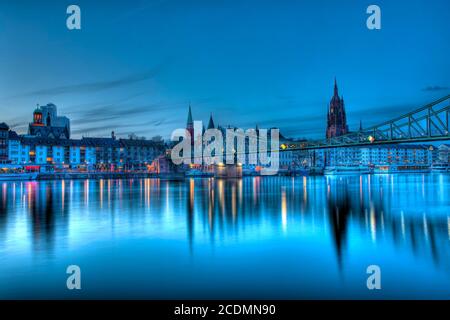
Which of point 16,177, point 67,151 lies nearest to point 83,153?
point 67,151

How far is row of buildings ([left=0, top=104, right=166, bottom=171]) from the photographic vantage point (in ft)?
356

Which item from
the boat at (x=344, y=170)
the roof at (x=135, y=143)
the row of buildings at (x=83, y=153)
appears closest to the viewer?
the row of buildings at (x=83, y=153)

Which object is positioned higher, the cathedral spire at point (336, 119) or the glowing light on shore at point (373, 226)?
the cathedral spire at point (336, 119)

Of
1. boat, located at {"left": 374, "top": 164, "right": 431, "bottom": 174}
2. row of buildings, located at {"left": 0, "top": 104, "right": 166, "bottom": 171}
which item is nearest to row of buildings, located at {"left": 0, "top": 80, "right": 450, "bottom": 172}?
row of buildings, located at {"left": 0, "top": 104, "right": 166, "bottom": 171}

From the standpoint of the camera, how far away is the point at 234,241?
15.1 m

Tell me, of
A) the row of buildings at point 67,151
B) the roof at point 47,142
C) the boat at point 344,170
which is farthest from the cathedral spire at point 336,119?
the roof at point 47,142

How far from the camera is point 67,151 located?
12294 cm

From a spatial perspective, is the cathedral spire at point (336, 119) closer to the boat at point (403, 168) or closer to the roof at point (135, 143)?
the boat at point (403, 168)

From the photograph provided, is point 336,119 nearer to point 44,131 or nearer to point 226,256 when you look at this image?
point 44,131

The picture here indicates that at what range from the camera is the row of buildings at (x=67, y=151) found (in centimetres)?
10844

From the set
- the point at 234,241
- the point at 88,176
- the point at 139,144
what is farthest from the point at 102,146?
the point at 234,241
